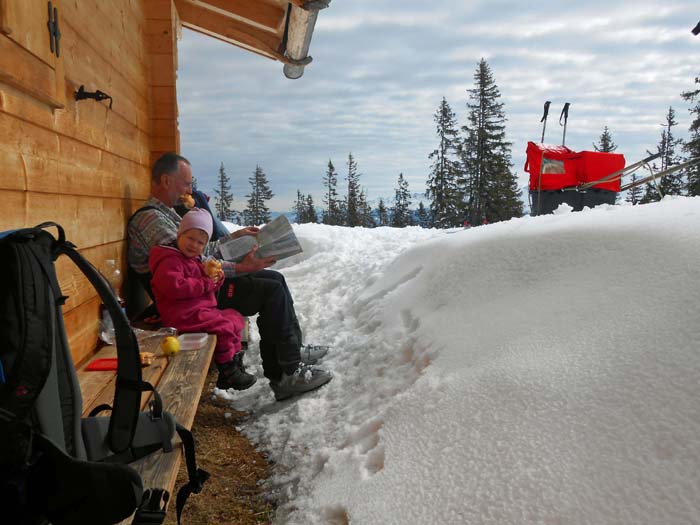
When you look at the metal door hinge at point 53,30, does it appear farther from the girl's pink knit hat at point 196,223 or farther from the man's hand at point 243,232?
the man's hand at point 243,232

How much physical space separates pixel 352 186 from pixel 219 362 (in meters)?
49.6

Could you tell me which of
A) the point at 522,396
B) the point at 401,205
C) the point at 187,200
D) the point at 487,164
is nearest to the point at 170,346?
the point at 187,200

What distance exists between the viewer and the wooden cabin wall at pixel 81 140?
1.87 meters

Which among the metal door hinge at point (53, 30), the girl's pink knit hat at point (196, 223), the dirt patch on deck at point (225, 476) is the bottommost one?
the dirt patch on deck at point (225, 476)

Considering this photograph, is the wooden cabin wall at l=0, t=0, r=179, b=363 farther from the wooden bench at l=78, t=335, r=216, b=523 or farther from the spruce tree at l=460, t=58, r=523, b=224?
the spruce tree at l=460, t=58, r=523, b=224

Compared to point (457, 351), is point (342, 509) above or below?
below

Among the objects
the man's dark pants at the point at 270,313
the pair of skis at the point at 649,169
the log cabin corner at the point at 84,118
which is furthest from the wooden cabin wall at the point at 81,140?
the pair of skis at the point at 649,169

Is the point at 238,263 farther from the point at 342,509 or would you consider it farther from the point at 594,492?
the point at 594,492

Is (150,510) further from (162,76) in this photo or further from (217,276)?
(162,76)

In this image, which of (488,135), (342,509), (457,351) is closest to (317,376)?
(457,351)

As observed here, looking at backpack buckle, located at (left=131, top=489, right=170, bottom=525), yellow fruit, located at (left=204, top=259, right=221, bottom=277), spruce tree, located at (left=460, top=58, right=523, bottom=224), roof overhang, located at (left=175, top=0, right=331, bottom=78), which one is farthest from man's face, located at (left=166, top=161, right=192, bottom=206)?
spruce tree, located at (left=460, top=58, right=523, bottom=224)

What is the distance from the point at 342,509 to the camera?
2000 mm

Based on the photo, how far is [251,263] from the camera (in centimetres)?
363

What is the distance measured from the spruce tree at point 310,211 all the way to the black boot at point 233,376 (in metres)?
50.3
